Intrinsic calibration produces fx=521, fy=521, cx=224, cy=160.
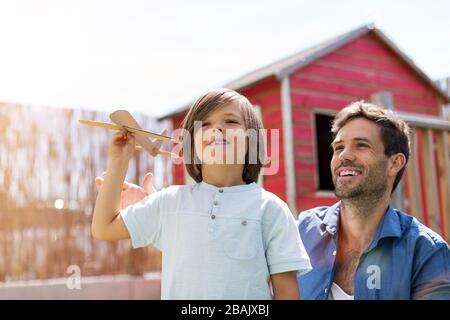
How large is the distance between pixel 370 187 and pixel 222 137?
87 cm

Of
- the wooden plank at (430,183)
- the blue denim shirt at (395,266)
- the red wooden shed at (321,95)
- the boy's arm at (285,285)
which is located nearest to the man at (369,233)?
the blue denim shirt at (395,266)

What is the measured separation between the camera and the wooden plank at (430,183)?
339cm

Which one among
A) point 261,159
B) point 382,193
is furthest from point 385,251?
point 261,159

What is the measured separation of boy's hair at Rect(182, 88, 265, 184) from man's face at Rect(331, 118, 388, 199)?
582 mm

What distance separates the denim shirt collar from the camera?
74.0 inches

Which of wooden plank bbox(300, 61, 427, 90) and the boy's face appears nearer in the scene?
the boy's face

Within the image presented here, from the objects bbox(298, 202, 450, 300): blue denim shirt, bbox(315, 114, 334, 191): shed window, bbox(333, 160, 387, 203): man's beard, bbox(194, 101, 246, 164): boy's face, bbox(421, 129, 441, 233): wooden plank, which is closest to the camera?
bbox(194, 101, 246, 164): boy's face

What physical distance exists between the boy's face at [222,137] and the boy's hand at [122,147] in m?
0.19

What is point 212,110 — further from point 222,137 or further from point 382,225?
point 382,225

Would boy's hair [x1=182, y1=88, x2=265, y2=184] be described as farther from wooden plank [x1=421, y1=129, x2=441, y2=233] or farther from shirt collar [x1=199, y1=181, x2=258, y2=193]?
wooden plank [x1=421, y1=129, x2=441, y2=233]

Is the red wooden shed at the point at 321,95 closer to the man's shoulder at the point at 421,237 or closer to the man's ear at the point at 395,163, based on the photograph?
the man's ear at the point at 395,163

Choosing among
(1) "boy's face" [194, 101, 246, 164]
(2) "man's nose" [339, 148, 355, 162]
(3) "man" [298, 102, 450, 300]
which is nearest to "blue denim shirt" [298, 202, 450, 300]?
(3) "man" [298, 102, 450, 300]

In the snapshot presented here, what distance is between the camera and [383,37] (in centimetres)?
680

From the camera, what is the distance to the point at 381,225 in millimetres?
1940
